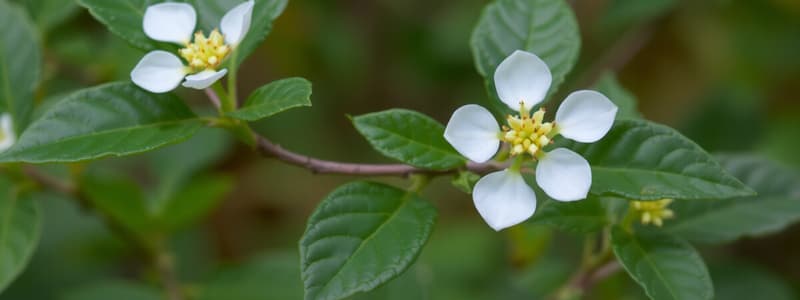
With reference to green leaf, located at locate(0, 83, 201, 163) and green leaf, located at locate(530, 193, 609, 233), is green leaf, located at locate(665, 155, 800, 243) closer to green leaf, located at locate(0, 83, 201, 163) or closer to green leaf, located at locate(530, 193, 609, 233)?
green leaf, located at locate(530, 193, 609, 233)

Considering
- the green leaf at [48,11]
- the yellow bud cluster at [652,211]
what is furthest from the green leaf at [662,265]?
Answer: the green leaf at [48,11]

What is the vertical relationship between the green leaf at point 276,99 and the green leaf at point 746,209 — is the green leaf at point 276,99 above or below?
above

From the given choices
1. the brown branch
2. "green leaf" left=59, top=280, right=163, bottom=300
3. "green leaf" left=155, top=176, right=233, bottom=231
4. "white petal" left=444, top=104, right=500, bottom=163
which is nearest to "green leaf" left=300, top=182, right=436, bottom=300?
the brown branch

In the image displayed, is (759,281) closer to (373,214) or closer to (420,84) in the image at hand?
(373,214)

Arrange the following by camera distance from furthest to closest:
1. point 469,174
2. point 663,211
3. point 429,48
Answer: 1. point 429,48
2. point 663,211
3. point 469,174

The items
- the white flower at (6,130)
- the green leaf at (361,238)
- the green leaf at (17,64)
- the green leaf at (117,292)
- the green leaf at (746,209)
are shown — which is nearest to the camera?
the green leaf at (361,238)

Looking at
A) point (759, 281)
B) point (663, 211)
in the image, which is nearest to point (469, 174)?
point (663, 211)

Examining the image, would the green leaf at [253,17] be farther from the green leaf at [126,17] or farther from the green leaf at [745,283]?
the green leaf at [745,283]

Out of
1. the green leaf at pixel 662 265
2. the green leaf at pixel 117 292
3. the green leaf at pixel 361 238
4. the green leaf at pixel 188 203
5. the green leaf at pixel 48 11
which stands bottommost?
the green leaf at pixel 117 292
